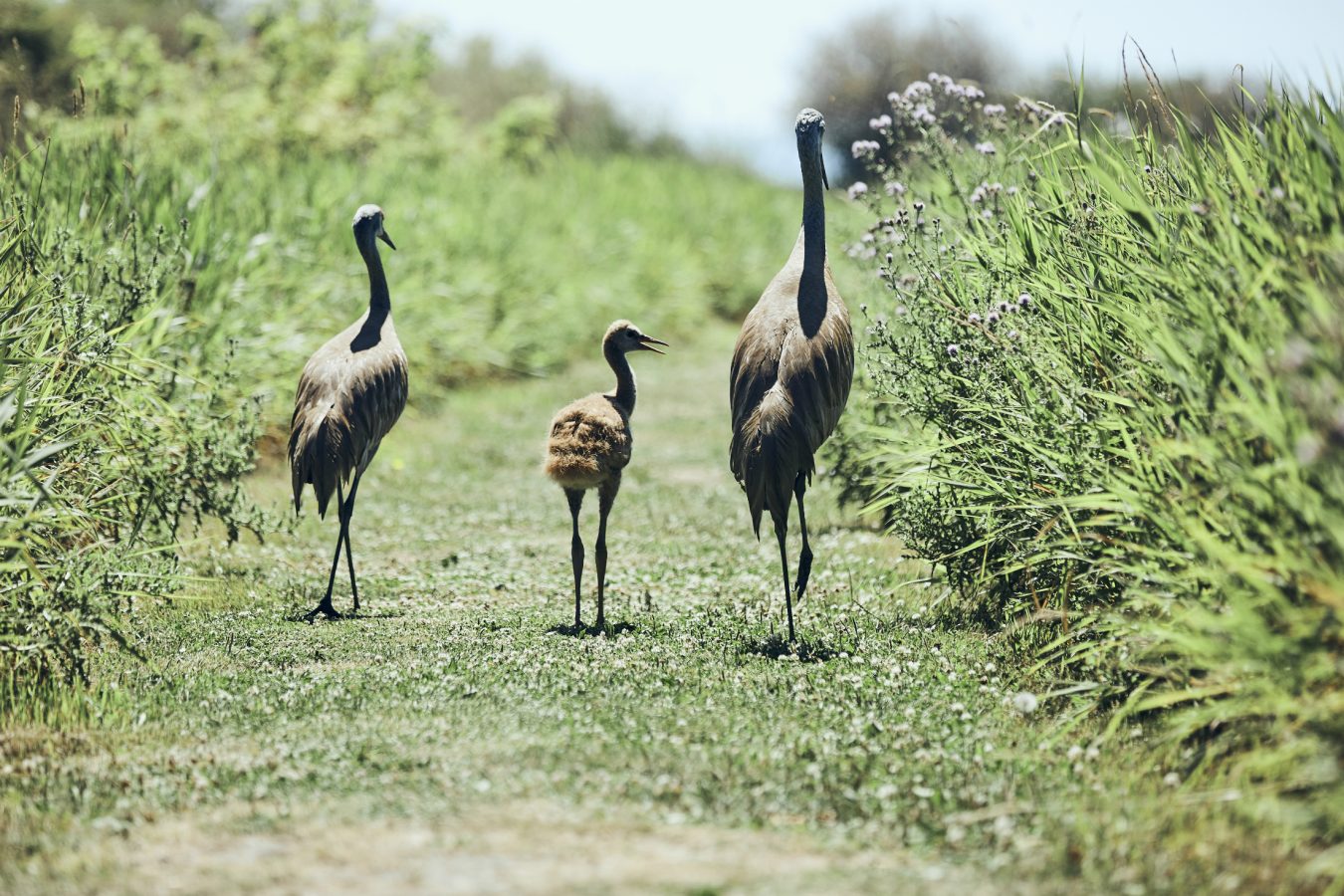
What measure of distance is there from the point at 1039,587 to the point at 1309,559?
8.24 feet

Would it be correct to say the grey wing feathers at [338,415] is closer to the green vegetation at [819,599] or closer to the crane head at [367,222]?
the green vegetation at [819,599]

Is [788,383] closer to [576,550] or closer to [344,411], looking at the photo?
[576,550]

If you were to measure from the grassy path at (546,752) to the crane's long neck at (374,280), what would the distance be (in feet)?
5.86

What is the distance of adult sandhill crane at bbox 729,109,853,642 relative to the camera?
714cm

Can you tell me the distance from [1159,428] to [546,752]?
2.79m

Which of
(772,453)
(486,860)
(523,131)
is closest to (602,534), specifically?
(772,453)

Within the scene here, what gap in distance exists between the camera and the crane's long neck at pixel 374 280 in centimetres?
929

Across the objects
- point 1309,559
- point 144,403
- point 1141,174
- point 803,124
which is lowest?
point 1309,559

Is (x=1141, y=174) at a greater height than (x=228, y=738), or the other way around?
(x=1141, y=174)

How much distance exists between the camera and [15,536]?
632 centimetres

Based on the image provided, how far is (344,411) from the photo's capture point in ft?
27.3

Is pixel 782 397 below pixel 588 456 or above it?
above

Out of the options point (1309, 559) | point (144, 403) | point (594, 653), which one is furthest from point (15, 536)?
point (1309, 559)

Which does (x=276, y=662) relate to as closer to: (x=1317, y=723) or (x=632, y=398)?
(x=632, y=398)
